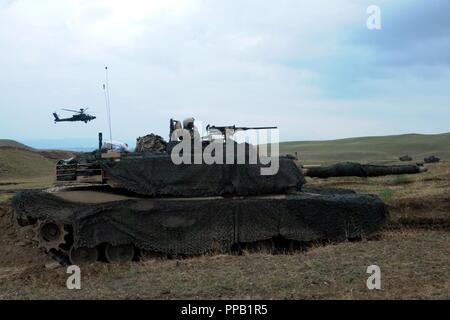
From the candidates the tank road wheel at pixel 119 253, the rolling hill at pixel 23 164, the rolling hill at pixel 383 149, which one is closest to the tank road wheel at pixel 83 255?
the tank road wheel at pixel 119 253

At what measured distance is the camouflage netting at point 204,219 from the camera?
1173 centimetres

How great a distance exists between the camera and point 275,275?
29.8 ft

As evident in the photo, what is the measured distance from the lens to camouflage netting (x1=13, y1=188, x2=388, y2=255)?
1173 centimetres

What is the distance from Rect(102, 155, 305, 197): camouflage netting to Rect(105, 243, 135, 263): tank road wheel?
3.83 feet

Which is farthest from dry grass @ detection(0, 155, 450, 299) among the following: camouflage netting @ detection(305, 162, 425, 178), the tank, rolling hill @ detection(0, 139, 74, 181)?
rolling hill @ detection(0, 139, 74, 181)

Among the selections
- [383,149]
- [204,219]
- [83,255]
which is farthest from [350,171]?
Answer: [383,149]

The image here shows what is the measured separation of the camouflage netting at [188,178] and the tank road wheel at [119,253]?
1.17m

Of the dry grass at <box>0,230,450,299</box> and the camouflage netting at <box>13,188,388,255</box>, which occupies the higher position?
the camouflage netting at <box>13,188,388,255</box>

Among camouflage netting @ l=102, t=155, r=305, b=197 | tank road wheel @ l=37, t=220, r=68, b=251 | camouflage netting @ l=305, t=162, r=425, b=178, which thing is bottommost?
tank road wheel @ l=37, t=220, r=68, b=251

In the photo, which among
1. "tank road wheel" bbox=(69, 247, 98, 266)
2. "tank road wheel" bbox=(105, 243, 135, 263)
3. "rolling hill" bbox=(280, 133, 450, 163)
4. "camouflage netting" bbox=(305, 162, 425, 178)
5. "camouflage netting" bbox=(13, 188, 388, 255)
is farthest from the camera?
"rolling hill" bbox=(280, 133, 450, 163)

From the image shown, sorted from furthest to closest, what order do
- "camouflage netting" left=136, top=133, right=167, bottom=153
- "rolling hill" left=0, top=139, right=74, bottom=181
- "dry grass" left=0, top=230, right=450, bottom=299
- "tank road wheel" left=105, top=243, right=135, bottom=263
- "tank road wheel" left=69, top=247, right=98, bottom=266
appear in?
"rolling hill" left=0, top=139, right=74, bottom=181, "camouflage netting" left=136, top=133, right=167, bottom=153, "tank road wheel" left=105, top=243, right=135, bottom=263, "tank road wheel" left=69, top=247, right=98, bottom=266, "dry grass" left=0, top=230, right=450, bottom=299

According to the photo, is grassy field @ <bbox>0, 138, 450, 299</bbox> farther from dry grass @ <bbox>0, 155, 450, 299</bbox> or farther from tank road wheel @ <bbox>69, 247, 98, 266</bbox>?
tank road wheel @ <bbox>69, 247, 98, 266</bbox>
